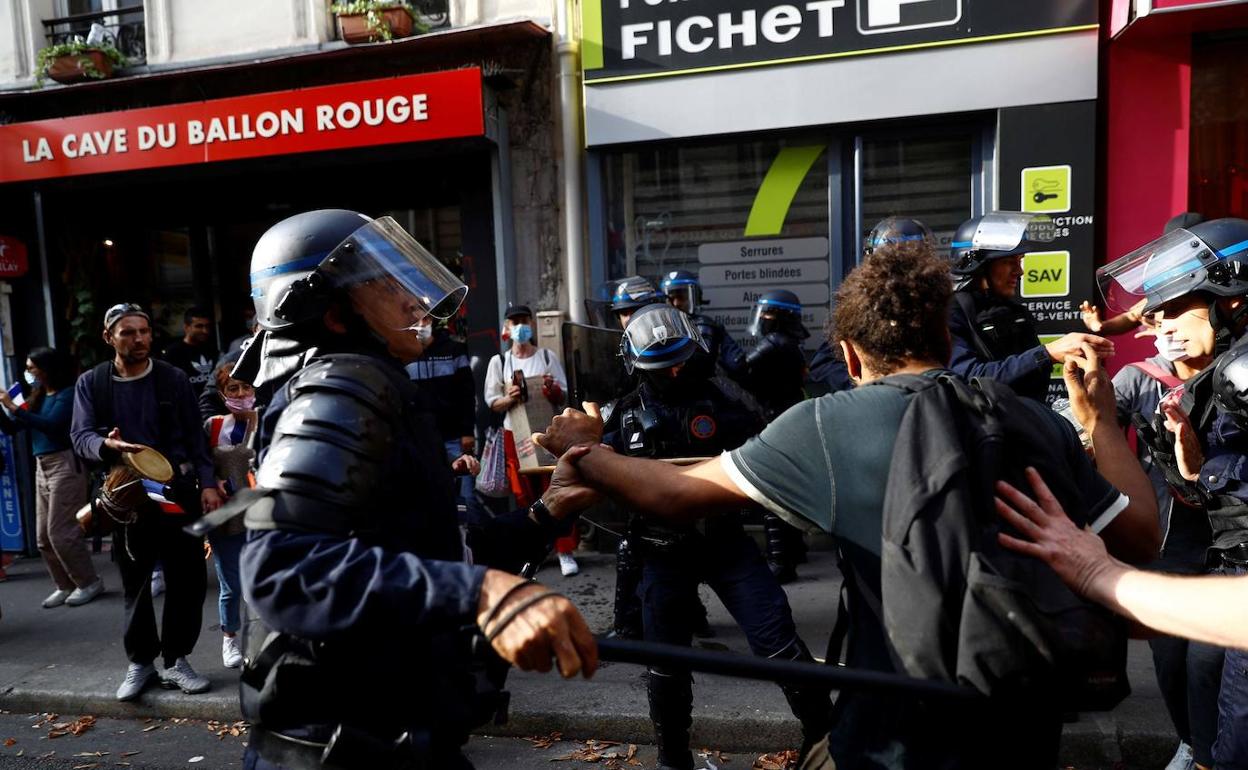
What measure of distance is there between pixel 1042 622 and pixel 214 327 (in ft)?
30.9

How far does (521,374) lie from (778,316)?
77.7 inches

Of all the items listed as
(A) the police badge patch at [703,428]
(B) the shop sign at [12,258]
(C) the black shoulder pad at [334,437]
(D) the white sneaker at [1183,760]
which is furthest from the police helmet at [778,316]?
(B) the shop sign at [12,258]

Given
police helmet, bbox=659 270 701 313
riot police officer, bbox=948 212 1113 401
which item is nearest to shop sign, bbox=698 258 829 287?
police helmet, bbox=659 270 701 313

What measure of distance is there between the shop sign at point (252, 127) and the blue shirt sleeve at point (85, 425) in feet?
10.1

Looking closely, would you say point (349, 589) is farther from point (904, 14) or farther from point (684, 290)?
point (904, 14)

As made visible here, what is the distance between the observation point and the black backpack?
1493 mm

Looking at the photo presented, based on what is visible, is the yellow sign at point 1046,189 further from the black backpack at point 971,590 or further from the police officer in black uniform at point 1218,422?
the black backpack at point 971,590

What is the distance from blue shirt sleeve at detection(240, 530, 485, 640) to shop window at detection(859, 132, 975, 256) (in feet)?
19.9

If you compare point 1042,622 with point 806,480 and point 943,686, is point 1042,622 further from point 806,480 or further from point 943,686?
point 806,480

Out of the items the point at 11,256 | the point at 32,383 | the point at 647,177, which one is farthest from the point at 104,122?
the point at 647,177

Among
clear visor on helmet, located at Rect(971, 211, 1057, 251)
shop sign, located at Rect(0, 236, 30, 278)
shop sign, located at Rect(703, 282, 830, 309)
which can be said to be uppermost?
shop sign, located at Rect(0, 236, 30, 278)

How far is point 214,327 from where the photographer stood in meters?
9.24

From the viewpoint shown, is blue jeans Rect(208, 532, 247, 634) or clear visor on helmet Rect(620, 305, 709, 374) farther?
blue jeans Rect(208, 532, 247, 634)

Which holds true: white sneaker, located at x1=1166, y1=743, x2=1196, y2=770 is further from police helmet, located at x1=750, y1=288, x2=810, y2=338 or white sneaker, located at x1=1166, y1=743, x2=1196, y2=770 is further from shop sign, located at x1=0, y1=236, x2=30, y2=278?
shop sign, located at x1=0, y1=236, x2=30, y2=278
